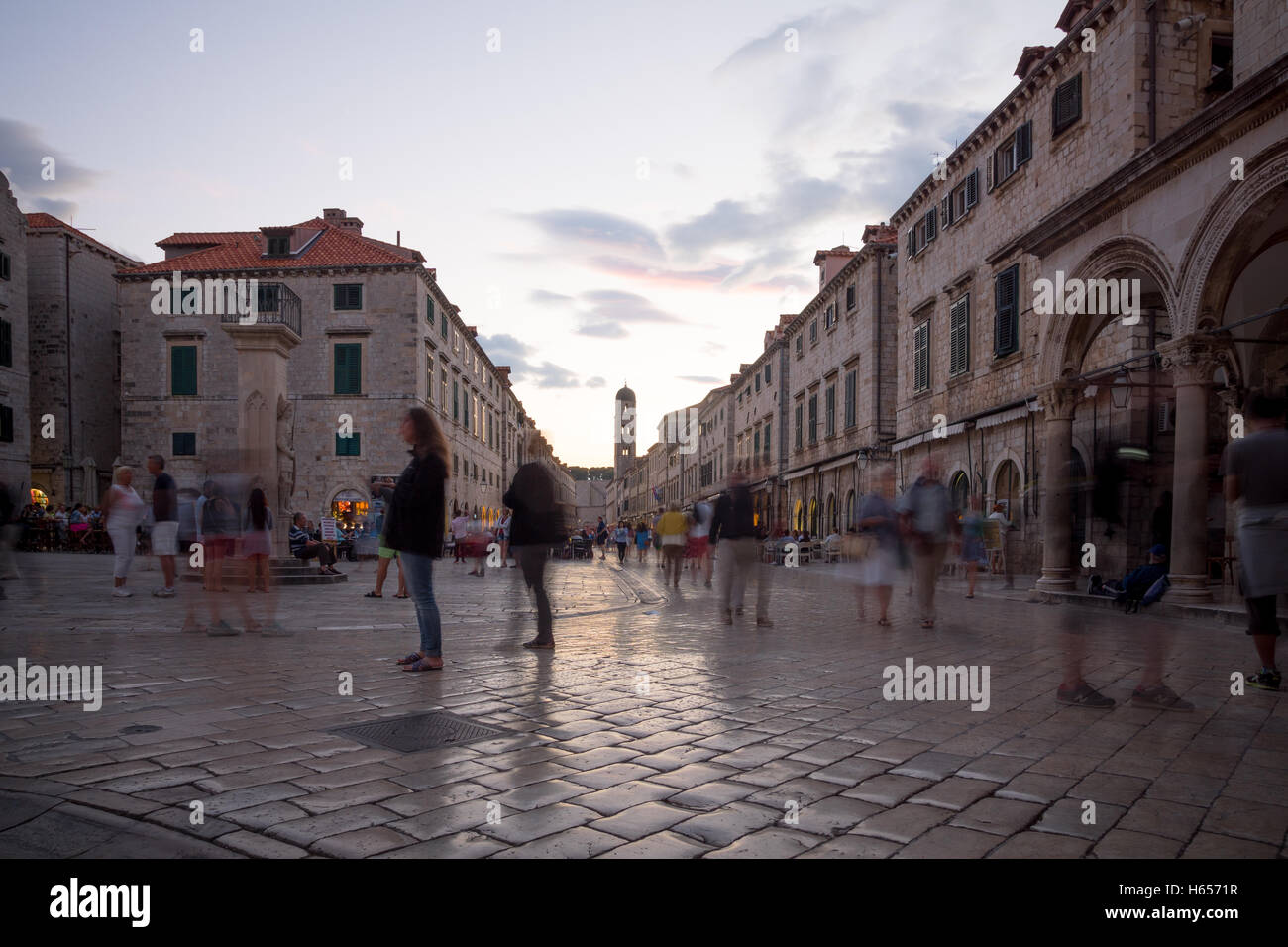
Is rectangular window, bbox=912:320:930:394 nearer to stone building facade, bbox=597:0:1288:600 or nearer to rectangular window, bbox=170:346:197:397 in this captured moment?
stone building facade, bbox=597:0:1288:600

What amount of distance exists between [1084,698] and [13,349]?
37.7 m

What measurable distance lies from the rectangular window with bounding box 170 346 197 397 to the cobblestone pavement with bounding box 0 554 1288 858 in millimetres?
30196

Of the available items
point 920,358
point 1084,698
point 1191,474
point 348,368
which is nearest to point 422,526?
point 1084,698

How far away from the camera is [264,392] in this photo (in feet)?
46.4

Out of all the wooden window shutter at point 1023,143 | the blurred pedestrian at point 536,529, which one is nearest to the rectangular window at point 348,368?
the wooden window shutter at point 1023,143

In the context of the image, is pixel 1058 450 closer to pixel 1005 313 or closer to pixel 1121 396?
pixel 1121 396

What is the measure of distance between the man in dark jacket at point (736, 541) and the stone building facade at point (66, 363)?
112 ft

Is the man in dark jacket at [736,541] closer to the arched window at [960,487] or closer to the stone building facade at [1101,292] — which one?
the stone building facade at [1101,292]

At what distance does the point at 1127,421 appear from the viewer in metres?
14.9

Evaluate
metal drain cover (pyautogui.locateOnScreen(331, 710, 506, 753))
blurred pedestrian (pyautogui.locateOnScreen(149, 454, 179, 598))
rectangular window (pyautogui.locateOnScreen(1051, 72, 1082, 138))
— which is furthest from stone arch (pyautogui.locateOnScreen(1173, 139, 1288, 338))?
blurred pedestrian (pyautogui.locateOnScreen(149, 454, 179, 598))

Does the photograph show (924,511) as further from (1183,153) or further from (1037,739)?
(1183,153)

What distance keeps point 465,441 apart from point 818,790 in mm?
40824
